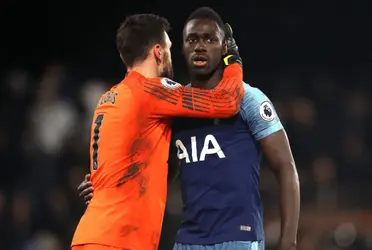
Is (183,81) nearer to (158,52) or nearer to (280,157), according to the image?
(158,52)

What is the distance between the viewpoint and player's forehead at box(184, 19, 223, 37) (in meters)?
3.34

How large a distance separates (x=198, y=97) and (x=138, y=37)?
0.49 meters

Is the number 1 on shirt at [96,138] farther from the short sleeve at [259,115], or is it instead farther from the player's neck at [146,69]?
the short sleeve at [259,115]

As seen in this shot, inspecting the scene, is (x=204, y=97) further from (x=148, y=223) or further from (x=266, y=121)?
(x=148, y=223)

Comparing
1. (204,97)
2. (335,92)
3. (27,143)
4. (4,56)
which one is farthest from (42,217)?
(204,97)

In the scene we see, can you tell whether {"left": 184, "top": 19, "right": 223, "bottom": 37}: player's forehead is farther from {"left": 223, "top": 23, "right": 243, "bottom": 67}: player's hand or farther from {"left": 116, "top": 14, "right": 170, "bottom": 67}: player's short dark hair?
{"left": 116, "top": 14, "right": 170, "bottom": 67}: player's short dark hair

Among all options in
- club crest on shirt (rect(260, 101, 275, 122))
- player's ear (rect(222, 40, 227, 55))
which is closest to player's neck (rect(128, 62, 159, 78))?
player's ear (rect(222, 40, 227, 55))

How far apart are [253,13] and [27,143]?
2903mm

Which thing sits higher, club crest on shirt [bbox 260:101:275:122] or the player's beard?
the player's beard

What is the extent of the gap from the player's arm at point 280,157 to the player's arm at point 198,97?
87 mm

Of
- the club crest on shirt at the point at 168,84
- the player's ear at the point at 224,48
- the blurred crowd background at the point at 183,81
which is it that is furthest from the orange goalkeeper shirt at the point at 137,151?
the blurred crowd background at the point at 183,81

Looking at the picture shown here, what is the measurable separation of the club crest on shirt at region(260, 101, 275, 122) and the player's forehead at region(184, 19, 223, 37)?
42cm

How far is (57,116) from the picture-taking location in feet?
22.4

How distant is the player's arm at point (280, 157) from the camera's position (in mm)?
3070
